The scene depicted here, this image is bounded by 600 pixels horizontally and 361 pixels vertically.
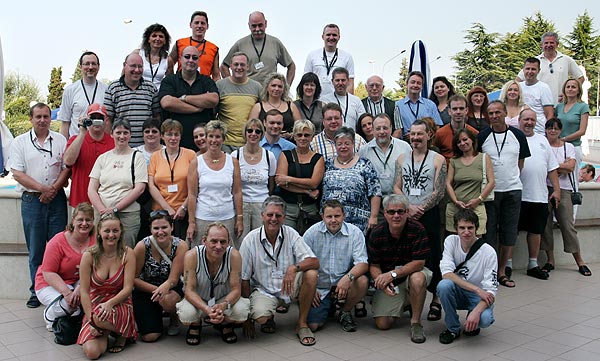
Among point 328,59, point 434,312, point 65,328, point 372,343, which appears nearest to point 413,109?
point 328,59

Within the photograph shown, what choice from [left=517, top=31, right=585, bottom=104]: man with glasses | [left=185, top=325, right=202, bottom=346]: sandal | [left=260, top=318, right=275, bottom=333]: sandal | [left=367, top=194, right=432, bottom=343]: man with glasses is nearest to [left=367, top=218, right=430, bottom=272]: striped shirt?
[left=367, top=194, right=432, bottom=343]: man with glasses

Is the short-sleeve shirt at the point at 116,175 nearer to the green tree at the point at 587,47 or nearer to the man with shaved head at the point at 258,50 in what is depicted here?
the man with shaved head at the point at 258,50

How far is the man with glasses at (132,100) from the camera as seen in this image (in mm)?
6180

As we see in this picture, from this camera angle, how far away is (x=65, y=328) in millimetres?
4891

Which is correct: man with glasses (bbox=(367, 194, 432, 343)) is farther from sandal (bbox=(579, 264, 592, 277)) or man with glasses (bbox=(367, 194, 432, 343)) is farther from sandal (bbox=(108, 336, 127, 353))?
sandal (bbox=(579, 264, 592, 277))

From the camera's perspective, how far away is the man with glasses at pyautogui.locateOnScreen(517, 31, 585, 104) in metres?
8.66

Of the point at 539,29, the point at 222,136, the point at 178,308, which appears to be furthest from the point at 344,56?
the point at 539,29

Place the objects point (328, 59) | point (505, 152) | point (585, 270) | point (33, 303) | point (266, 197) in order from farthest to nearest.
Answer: point (328, 59)
point (585, 270)
point (505, 152)
point (33, 303)
point (266, 197)

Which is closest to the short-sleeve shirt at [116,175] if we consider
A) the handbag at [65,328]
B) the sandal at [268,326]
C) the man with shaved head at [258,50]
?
the handbag at [65,328]

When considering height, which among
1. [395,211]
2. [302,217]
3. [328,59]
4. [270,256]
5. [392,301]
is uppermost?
[328,59]

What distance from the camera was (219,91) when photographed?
22.0ft

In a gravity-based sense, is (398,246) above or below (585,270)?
above

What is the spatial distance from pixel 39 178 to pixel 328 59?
371cm

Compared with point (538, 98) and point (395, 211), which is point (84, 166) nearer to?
point (395, 211)
